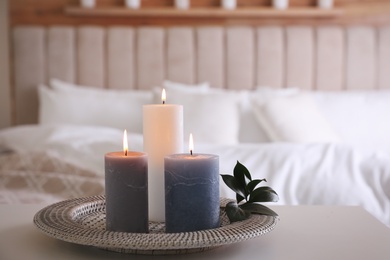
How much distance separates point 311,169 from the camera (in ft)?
6.43

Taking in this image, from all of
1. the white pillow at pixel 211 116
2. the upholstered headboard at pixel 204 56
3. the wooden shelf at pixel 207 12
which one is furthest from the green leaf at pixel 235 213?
the wooden shelf at pixel 207 12

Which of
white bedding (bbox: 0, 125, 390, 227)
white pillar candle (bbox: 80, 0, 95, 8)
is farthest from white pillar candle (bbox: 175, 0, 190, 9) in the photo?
white bedding (bbox: 0, 125, 390, 227)

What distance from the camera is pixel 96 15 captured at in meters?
3.75

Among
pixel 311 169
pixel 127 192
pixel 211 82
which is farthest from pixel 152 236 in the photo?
pixel 211 82

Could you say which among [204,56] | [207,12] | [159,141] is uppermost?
[207,12]

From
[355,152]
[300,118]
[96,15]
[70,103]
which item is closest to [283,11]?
[300,118]

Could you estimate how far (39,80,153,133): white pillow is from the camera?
337 cm

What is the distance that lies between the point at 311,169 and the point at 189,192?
44.5 inches

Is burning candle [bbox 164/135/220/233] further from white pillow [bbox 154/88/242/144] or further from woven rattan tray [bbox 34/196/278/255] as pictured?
white pillow [bbox 154/88/242/144]

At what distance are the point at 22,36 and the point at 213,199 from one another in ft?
9.97

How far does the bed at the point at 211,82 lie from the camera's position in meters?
3.11

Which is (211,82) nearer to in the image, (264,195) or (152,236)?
(264,195)

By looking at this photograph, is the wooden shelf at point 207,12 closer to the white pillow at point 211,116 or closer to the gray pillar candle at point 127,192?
the white pillow at point 211,116

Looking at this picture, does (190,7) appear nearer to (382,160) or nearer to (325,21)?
(325,21)
